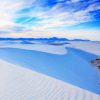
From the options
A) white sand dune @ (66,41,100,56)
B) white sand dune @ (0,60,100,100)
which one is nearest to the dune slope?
white sand dune @ (0,60,100,100)

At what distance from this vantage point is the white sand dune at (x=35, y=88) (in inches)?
275

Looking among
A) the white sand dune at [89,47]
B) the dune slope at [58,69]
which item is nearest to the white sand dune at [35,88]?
the dune slope at [58,69]

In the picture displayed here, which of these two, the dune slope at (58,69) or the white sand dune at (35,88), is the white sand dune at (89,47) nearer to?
the dune slope at (58,69)

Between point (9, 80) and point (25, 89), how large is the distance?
108 centimetres

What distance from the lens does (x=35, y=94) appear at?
7102 millimetres

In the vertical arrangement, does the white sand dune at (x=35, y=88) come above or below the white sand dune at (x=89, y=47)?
above

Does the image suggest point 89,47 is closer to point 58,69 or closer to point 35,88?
point 58,69

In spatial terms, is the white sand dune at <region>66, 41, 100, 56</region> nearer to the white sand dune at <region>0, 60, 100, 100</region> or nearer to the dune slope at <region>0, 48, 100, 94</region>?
the dune slope at <region>0, 48, 100, 94</region>

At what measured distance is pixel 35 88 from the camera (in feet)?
25.1

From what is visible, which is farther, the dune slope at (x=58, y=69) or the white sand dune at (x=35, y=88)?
the dune slope at (x=58, y=69)

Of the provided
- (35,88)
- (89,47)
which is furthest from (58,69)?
(89,47)

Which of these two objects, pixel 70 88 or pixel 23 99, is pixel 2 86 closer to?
pixel 23 99

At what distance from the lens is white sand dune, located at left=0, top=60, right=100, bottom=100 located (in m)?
6.97

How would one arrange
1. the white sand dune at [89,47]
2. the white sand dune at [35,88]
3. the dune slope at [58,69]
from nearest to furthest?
the white sand dune at [35,88] → the dune slope at [58,69] → the white sand dune at [89,47]
